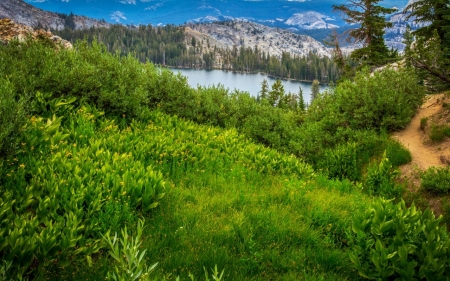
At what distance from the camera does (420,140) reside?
1234cm

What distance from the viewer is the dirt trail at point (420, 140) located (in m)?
10.8

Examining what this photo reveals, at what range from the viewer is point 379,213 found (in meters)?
4.49

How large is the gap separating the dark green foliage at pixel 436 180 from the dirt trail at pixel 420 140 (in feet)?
3.18

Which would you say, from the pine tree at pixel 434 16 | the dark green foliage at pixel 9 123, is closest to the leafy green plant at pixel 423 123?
the pine tree at pixel 434 16

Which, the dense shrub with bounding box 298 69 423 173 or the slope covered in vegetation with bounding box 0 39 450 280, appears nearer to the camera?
the slope covered in vegetation with bounding box 0 39 450 280

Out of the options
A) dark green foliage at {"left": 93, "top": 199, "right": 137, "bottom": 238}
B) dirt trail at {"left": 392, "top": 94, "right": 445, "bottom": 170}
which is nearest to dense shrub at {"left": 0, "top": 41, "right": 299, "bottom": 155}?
dark green foliage at {"left": 93, "top": 199, "right": 137, "bottom": 238}

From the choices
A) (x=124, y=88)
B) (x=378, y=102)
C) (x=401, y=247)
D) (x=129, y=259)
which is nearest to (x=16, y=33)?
(x=124, y=88)

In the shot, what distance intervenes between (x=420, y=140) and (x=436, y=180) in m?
3.67

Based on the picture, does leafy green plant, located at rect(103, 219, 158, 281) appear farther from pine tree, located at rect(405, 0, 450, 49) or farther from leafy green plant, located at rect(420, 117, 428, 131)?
pine tree, located at rect(405, 0, 450, 49)

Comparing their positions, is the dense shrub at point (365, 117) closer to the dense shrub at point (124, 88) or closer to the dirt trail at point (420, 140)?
the dirt trail at point (420, 140)

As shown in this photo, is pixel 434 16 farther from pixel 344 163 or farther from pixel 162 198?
pixel 162 198

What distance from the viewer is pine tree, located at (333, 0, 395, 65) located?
29.5m

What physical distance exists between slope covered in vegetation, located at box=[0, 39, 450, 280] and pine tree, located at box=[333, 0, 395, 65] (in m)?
19.7

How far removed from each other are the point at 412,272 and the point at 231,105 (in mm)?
12980
